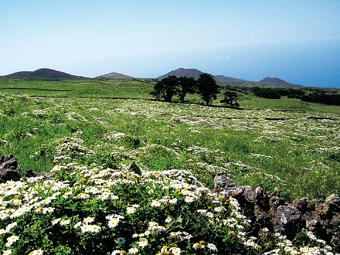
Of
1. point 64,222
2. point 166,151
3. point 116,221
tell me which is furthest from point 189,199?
point 166,151

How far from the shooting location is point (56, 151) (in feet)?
57.6

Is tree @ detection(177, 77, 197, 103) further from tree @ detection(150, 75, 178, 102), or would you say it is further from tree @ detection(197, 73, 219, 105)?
tree @ detection(150, 75, 178, 102)

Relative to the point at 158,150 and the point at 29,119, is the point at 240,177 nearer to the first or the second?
the point at 158,150

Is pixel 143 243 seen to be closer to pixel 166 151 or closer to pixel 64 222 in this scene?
pixel 64 222

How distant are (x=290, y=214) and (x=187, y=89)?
75526mm

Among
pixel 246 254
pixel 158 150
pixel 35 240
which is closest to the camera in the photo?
pixel 35 240

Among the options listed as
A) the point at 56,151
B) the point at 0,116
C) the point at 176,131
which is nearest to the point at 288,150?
the point at 176,131

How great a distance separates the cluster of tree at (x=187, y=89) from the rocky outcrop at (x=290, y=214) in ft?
226

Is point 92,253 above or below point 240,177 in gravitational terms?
above

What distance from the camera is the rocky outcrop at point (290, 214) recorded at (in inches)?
457

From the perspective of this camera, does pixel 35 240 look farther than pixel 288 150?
No

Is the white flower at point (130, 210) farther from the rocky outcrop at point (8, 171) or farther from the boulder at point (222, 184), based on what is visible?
the boulder at point (222, 184)

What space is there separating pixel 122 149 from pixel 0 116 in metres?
9.75

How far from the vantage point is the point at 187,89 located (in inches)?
3401
